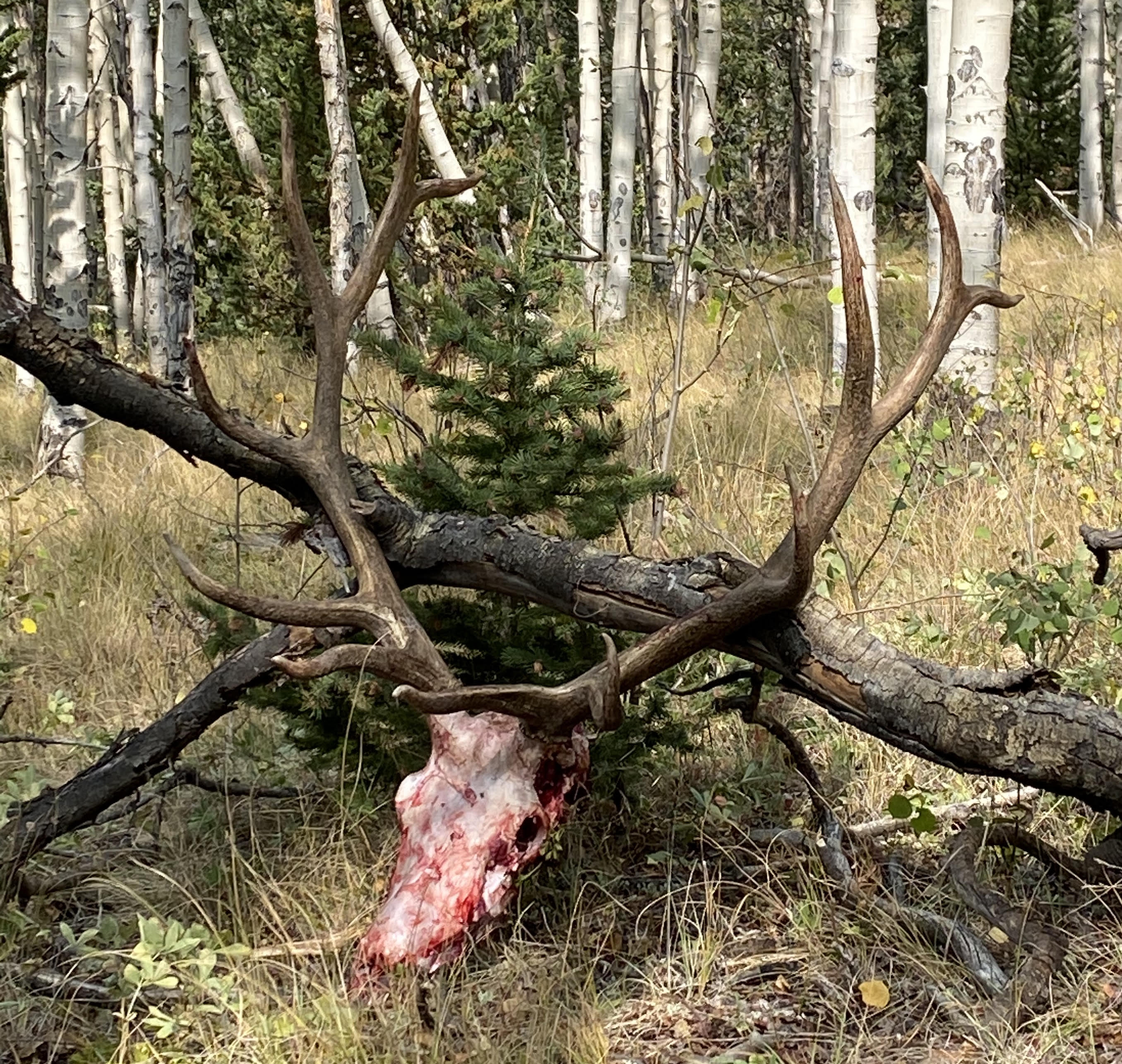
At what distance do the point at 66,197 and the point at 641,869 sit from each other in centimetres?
628

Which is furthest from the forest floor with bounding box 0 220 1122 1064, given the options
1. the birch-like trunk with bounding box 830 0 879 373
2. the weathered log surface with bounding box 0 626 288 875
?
the birch-like trunk with bounding box 830 0 879 373

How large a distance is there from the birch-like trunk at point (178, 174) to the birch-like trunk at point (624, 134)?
4.37 meters

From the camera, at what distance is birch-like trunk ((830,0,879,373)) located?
619cm

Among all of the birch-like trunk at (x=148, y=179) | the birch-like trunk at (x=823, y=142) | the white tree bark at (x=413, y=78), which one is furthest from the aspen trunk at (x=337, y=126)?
the birch-like trunk at (x=823, y=142)

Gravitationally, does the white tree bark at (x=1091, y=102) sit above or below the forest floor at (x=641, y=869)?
above

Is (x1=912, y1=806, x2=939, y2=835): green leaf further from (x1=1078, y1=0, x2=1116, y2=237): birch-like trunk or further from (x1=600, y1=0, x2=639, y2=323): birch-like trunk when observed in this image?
(x1=1078, y1=0, x2=1116, y2=237): birch-like trunk

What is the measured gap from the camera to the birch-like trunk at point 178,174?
27.1ft

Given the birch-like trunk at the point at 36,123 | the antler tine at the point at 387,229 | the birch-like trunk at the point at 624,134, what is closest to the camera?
the antler tine at the point at 387,229

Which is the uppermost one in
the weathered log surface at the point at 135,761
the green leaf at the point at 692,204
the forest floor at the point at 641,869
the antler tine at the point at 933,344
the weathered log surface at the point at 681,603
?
the green leaf at the point at 692,204

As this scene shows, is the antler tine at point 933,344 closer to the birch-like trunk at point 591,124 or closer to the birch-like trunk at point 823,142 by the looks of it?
the birch-like trunk at point 591,124

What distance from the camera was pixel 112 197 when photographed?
14.7m

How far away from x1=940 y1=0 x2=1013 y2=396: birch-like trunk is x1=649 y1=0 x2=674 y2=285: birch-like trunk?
22.8ft

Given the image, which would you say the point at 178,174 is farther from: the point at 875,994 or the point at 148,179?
the point at 875,994

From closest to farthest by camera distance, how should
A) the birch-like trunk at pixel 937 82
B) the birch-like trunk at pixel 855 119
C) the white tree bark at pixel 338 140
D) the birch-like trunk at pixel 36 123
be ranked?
the birch-like trunk at pixel 855 119 < the white tree bark at pixel 338 140 < the birch-like trunk at pixel 937 82 < the birch-like trunk at pixel 36 123
